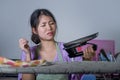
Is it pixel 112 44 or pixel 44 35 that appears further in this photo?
pixel 112 44

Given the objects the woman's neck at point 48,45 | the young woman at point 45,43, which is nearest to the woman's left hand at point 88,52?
the young woman at point 45,43

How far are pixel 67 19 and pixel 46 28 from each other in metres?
1.25

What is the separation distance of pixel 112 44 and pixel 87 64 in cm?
174

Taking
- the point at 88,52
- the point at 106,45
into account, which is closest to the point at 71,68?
the point at 88,52

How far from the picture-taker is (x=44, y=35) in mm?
1167

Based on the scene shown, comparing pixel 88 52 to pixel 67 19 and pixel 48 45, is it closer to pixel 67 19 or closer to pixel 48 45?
pixel 48 45

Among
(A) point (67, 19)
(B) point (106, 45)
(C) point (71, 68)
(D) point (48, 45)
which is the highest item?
(A) point (67, 19)

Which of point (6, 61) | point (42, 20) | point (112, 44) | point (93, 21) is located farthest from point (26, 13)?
point (6, 61)

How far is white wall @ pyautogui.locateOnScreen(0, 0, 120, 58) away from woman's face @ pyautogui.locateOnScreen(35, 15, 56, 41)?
1.15 metres

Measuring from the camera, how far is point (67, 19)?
7.82 ft

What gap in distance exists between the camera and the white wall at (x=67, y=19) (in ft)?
7.66

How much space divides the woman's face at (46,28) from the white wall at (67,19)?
115 cm

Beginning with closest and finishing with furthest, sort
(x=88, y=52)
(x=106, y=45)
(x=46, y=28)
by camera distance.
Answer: (x=88, y=52)
(x=46, y=28)
(x=106, y=45)

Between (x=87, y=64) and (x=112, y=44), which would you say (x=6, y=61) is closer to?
(x=87, y=64)
